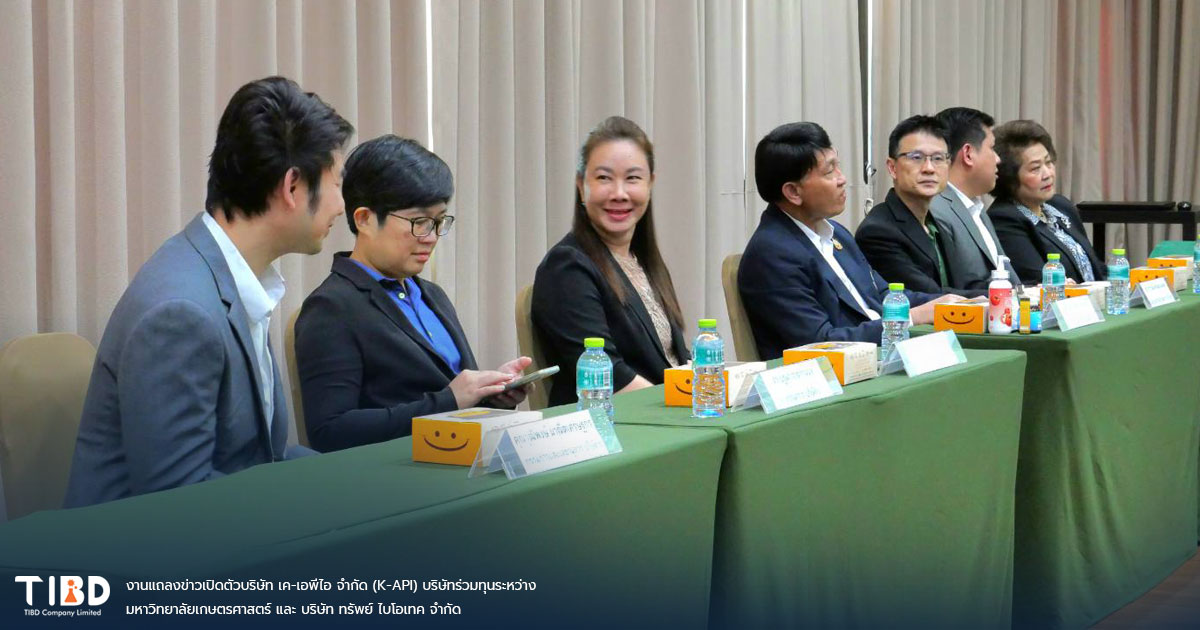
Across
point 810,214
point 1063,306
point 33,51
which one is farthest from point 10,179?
point 1063,306

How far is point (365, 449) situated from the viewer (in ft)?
5.63

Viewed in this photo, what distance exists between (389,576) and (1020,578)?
174cm

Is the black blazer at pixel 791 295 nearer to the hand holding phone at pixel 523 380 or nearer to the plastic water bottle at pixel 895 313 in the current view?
the plastic water bottle at pixel 895 313

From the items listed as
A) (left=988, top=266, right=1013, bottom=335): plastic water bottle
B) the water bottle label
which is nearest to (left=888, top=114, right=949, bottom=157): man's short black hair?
(left=988, top=266, right=1013, bottom=335): plastic water bottle

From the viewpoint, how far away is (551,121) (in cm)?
404

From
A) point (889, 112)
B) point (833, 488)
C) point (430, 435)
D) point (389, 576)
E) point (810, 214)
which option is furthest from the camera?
point (889, 112)

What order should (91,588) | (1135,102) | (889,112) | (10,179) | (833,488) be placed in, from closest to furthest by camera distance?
(91,588), (833,488), (10,179), (889,112), (1135,102)

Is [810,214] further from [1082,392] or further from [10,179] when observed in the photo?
[10,179]

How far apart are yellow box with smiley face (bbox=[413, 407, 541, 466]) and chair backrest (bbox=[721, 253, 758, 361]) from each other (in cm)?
165

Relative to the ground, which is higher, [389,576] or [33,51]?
[33,51]

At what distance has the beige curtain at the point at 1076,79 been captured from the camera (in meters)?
6.15

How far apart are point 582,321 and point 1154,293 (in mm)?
1548

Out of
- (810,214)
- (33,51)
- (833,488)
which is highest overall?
(33,51)

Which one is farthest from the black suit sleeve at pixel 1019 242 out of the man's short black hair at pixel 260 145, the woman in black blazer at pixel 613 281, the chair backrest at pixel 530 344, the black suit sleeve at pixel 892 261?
the man's short black hair at pixel 260 145
